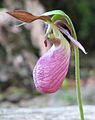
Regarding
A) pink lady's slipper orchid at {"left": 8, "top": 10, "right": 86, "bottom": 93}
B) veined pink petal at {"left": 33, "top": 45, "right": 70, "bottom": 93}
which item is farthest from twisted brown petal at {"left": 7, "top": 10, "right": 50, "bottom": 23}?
veined pink petal at {"left": 33, "top": 45, "right": 70, "bottom": 93}

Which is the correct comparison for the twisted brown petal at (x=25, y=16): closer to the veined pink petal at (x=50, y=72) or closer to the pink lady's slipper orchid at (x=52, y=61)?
the pink lady's slipper orchid at (x=52, y=61)

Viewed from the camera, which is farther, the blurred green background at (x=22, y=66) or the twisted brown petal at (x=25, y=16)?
the blurred green background at (x=22, y=66)

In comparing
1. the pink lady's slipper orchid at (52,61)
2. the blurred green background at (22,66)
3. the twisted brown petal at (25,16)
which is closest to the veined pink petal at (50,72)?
the pink lady's slipper orchid at (52,61)

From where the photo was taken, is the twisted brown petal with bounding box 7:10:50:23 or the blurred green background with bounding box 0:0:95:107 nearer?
the twisted brown petal with bounding box 7:10:50:23

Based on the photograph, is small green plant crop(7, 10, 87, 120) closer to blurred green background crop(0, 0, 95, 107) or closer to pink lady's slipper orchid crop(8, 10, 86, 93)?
pink lady's slipper orchid crop(8, 10, 86, 93)

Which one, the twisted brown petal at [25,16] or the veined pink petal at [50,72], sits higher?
the twisted brown petal at [25,16]

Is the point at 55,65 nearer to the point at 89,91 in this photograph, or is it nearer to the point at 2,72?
the point at 89,91

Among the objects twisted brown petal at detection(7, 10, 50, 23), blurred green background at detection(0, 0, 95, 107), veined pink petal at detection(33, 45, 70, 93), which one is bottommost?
blurred green background at detection(0, 0, 95, 107)

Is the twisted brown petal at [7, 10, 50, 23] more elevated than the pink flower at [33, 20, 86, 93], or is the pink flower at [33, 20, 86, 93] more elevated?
the twisted brown petal at [7, 10, 50, 23]

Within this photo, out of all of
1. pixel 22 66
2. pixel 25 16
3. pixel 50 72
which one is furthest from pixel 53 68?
pixel 22 66
